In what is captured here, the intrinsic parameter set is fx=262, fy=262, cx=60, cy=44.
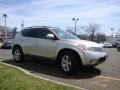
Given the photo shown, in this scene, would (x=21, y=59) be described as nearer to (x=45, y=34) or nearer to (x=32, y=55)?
(x=32, y=55)

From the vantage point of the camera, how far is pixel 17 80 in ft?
25.8

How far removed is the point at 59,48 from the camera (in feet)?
32.9

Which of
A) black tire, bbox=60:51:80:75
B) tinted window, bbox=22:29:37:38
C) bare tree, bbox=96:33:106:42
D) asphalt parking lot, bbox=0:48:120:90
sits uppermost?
bare tree, bbox=96:33:106:42

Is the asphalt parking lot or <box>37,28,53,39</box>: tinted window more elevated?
<box>37,28,53,39</box>: tinted window

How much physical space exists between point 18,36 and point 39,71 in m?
3.01

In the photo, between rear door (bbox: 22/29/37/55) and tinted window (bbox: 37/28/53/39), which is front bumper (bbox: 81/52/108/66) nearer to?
tinted window (bbox: 37/28/53/39)

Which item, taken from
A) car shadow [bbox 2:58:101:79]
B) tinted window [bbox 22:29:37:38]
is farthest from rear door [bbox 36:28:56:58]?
car shadow [bbox 2:58:101:79]

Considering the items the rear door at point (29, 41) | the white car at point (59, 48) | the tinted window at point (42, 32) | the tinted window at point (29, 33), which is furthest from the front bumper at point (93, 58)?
the tinted window at point (29, 33)

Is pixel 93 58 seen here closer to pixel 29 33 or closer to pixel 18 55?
pixel 29 33

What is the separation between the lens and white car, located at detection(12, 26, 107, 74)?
30.8 ft

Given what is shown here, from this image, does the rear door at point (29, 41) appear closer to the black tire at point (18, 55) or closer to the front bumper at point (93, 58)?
the black tire at point (18, 55)

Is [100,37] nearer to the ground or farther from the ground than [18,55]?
farther from the ground

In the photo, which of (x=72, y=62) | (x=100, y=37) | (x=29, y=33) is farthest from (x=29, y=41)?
(x=100, y=37)

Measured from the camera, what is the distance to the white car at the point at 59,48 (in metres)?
9.38
